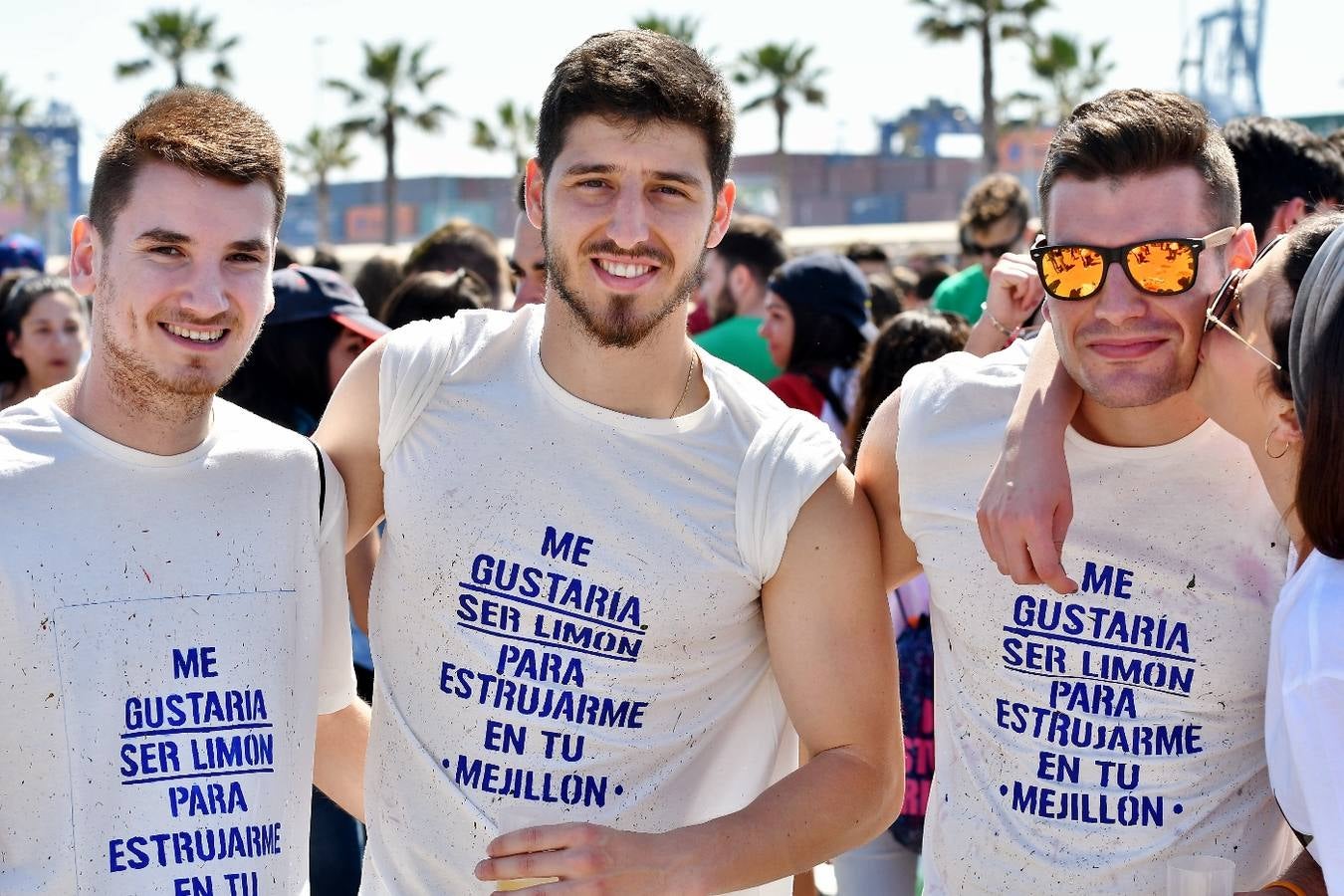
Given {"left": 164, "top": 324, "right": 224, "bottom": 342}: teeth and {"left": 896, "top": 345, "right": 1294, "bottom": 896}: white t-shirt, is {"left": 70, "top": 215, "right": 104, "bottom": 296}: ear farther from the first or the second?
{"left": 896, "top": 345, "right": 1294, "bottom": 896}: white t-shirt

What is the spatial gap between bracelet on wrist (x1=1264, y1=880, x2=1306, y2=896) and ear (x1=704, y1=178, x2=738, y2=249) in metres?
1.50

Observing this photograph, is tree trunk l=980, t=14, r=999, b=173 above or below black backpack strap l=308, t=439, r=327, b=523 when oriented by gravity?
above

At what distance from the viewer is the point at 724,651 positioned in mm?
2693

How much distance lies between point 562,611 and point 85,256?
1073mm

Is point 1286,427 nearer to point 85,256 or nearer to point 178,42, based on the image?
point 85,256

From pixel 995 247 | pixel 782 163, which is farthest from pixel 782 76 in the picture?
pixel 995 247

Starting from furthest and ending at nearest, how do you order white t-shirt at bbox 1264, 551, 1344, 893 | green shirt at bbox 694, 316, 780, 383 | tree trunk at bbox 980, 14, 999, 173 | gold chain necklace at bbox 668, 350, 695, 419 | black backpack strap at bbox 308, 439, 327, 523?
tree trunk at bbox 980, 14, 999, 173 < green shirt at bbox 694, 316, 780, 383 < gold chain necklace at bbox 668, 350, 695, 419 < black backpack strap at bbox 308, 439, 327, 523 < white t-shirt at bbox 1264, 551, 1344, 893

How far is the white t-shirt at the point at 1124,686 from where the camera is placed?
258 cm

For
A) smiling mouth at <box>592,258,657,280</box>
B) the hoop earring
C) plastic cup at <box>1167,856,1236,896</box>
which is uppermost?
smiling mouth at <box>592,258,657,280</box>

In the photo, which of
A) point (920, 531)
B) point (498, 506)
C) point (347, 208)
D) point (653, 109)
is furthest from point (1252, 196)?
point (347, 208)

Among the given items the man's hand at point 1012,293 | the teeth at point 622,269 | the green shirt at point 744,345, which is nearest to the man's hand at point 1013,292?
the man's hand at point 1012,293

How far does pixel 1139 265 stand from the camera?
2.57 meters

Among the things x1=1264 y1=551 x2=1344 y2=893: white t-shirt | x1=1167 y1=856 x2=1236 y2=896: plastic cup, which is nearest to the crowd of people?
x1=1167 y1=856 x2=1236 y2=896: plastic cup

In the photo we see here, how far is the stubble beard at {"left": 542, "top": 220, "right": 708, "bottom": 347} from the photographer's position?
2691 mm
